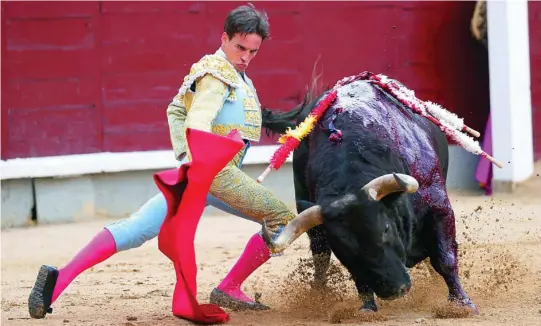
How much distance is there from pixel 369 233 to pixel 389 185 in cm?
15

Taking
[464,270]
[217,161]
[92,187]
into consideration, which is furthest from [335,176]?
[92,187]

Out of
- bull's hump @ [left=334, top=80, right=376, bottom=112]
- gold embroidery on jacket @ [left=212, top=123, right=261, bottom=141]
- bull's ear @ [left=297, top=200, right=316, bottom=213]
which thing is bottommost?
bull's ear @ [left=297, top=200, right=316, bottom=213]

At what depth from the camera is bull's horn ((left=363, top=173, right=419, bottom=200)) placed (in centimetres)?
330

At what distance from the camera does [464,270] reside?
4.48 metres

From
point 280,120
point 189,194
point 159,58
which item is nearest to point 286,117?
point 280,120

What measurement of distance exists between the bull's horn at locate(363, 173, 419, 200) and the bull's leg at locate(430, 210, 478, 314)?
1.38ft

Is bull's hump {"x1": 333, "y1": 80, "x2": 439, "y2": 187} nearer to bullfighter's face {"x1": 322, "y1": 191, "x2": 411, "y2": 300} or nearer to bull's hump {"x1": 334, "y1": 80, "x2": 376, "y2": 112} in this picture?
bull's hump {"x1": 334, "y1": 80, "x2": 376, "y2": 112}

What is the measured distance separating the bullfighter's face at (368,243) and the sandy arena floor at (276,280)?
0.83 feet

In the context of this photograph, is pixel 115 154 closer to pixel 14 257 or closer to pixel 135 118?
pixel 135 118

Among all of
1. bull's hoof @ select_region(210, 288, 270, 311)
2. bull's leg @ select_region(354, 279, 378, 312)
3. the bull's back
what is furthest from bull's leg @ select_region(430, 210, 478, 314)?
bull's hoof @ select_region(210, 288, 270, 311)

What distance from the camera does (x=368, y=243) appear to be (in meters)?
3.27

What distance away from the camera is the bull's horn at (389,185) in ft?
10.8

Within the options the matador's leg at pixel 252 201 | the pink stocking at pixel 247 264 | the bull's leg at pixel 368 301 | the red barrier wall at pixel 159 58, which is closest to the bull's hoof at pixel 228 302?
the pink stocking at pixel 247 264

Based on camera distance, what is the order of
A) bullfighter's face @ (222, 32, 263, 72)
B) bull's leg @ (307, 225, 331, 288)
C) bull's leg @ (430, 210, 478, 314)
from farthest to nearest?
bull's leg @ (307, 225, 331, 288) → bull's leg @ (430, 210, 478, 314) → bullfighter's face @ (222, 32, 263, 72)
